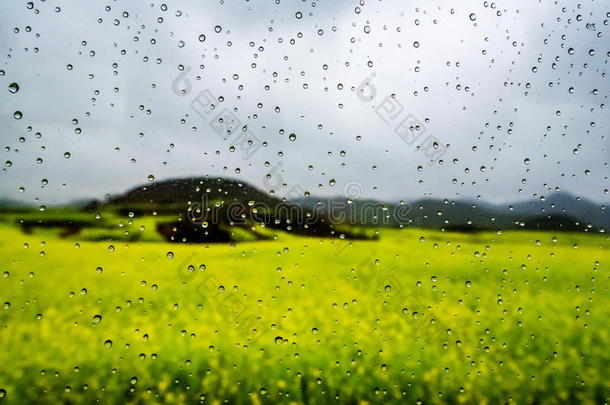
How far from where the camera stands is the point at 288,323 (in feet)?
8.00

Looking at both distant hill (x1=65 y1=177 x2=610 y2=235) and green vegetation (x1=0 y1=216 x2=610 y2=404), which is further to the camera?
distant hill (x1=65 y1=177 x2=610 y2=235)

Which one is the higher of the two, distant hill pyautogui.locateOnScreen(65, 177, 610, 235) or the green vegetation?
distant hill pyautogui.locateOnScreen(65, 177, 610, 235)

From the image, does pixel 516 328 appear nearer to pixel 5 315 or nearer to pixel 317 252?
pixel 317 252

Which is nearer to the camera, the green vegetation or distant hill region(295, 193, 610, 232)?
the green vegetation

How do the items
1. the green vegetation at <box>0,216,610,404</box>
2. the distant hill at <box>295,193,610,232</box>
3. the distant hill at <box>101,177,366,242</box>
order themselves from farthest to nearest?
the distant hill at <box>295,193,610,232</box> < the distant hill at <box>101,177,366,242</box> < the green vegetation at <box>0,216,610,404</box>

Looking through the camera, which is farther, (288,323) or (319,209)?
(288,323)

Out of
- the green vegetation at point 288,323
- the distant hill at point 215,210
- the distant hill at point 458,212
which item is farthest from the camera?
the distant hill at point 458,212

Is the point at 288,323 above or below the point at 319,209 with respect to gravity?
below

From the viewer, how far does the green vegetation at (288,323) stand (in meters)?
2.09

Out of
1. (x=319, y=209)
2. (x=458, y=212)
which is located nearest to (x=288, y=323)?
(x=319, y=209)

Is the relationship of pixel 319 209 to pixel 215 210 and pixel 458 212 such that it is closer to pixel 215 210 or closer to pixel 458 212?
pixel 215 210

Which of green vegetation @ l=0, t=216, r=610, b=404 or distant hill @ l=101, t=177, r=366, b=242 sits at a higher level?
distant hill @ l=101, t=177, r=366, b=242

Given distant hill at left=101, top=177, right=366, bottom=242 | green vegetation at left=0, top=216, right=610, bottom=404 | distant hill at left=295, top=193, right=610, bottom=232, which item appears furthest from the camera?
distant hill at left=295, top=193, right=610, bottom=232

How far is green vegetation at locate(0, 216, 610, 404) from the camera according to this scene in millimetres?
2088
